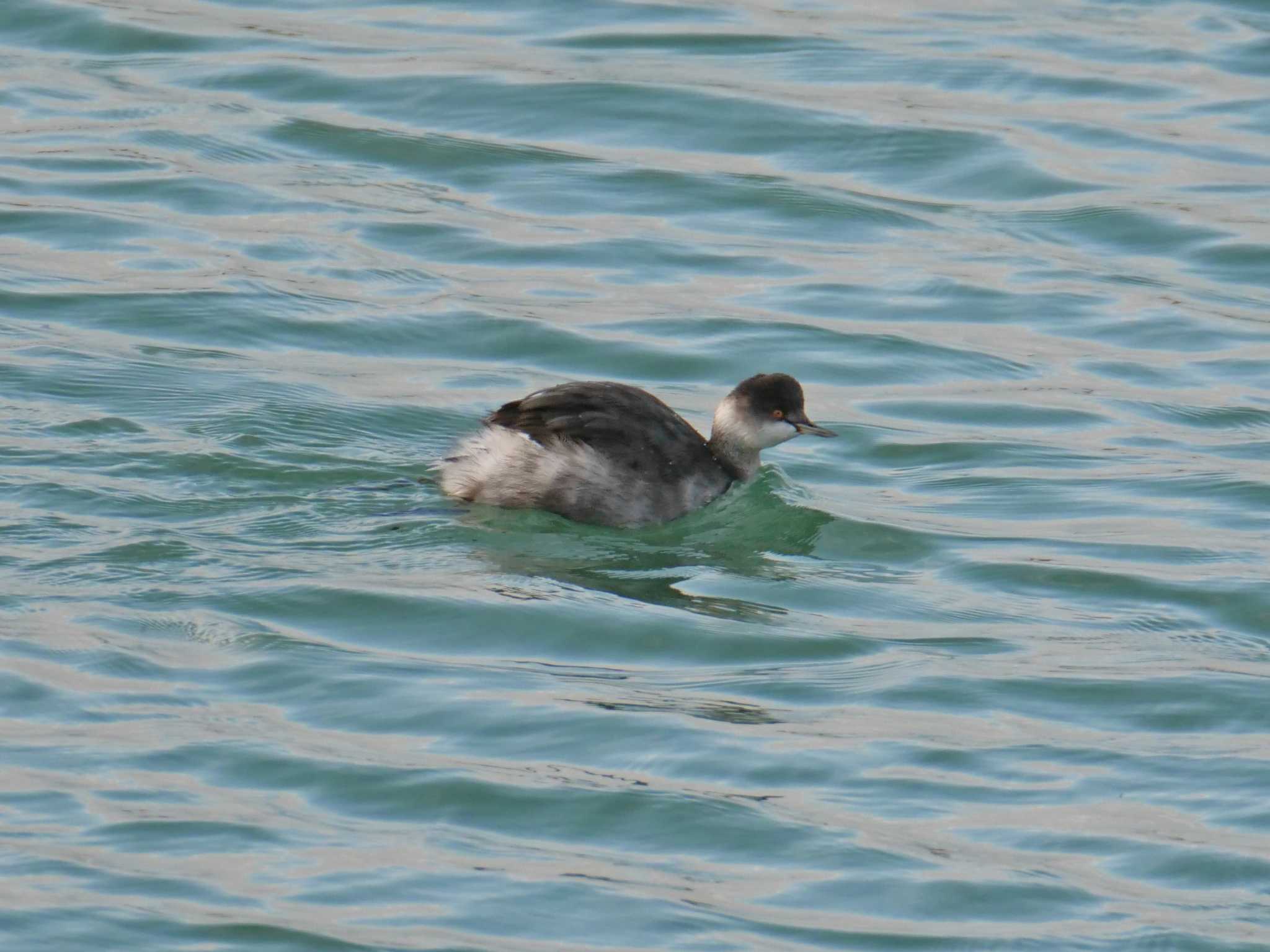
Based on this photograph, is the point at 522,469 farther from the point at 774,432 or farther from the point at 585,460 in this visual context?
the point at 774,432

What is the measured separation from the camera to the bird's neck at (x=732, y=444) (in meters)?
8.89

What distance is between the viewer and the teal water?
19.2 ft

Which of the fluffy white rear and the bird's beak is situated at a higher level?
the bird's beak

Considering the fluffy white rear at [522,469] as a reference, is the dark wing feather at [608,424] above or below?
above

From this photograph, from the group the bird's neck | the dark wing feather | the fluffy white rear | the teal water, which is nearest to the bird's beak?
the bird's neck

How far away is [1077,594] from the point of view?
811 cm

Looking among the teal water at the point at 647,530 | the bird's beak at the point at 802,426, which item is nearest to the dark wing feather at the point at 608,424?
the teal water at the point at 647,530

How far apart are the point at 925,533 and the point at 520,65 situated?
656 cm

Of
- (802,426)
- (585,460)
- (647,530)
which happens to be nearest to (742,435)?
(802,426)

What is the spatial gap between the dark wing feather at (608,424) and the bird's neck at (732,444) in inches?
12.4

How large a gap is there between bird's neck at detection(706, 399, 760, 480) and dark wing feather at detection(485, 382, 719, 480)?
1.04 feet

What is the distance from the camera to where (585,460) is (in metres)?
8.38

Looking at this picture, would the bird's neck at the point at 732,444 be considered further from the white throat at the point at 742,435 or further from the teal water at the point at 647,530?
the teal water at the point at 647,530

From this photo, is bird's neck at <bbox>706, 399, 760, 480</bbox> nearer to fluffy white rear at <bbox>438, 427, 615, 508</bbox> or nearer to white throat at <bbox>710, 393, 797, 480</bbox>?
white throat at <bbox>710, 393, 797, 480</bbox>
